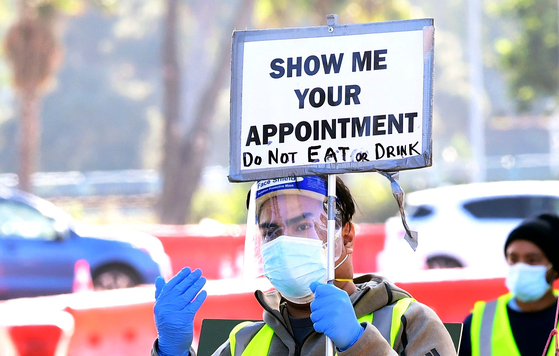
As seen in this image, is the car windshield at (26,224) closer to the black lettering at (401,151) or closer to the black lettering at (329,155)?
the black lettering at (329,155)

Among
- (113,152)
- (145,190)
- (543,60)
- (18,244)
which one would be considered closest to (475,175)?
(543,60)

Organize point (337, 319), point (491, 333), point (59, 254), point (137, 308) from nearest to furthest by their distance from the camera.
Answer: point (337, 319) → point (491, 333) → point (137, 308) → point (59, 254)

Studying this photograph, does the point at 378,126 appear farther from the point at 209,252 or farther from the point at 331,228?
the point at 209,252

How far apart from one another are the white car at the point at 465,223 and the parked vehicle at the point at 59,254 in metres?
3.93

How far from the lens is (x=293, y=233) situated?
3197mm

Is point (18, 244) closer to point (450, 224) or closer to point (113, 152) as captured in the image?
point (450, 224)

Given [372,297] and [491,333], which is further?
[491,333]

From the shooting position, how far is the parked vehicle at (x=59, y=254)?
13.8 meters

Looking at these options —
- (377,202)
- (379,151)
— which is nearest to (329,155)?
(379,151)

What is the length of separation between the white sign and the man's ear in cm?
29

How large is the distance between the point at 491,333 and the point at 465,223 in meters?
11.8

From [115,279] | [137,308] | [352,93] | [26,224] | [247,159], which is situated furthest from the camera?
[26,224]

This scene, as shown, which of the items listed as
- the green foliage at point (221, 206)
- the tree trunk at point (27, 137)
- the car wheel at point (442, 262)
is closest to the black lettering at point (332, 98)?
the car wheel at point (442, 262)

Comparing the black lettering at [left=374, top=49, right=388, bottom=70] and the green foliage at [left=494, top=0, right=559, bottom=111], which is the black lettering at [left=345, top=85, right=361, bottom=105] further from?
the green foliage at [left=494, top=0, right=559, bottom=111]
